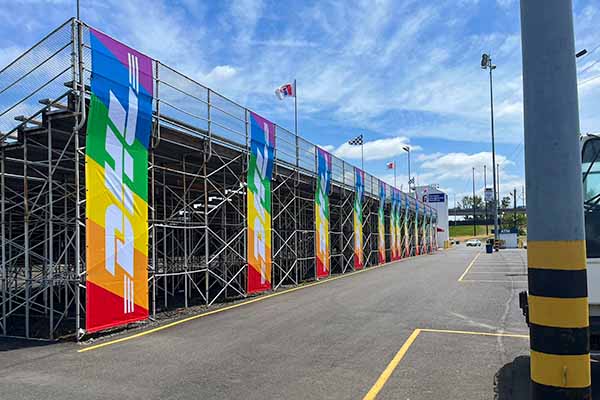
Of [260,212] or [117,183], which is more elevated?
[117,183]

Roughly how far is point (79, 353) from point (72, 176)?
6.99m

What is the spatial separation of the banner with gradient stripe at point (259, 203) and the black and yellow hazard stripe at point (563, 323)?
12.0 metres

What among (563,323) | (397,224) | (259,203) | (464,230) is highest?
(259,203)

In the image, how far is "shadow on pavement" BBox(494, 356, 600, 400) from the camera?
18.0ft

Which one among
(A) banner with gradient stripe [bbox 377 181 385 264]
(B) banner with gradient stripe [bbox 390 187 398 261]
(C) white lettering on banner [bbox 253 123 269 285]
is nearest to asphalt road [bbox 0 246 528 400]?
(C) white lettering on banner [bbox 253 123 269 285]

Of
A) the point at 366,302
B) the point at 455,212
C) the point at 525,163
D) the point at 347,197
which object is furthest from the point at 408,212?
the point at 455,212

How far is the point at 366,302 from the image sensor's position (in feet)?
42.2

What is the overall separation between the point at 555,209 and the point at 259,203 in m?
12.6

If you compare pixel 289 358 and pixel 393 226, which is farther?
pixel 393 226

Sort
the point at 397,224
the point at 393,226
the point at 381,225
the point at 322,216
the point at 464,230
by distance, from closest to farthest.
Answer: the point at 322,216, the point at 381,225, the point at 393,226, the point at 397,224, the point at 464,230

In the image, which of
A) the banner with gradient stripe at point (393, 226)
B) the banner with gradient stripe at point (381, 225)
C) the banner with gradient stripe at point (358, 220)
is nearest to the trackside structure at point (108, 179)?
the banner with gradient stripe at point (358, 220)

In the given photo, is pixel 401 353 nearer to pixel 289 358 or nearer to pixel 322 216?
pixel 289 358

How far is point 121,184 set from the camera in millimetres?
9391

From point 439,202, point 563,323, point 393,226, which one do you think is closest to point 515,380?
point 563,323
